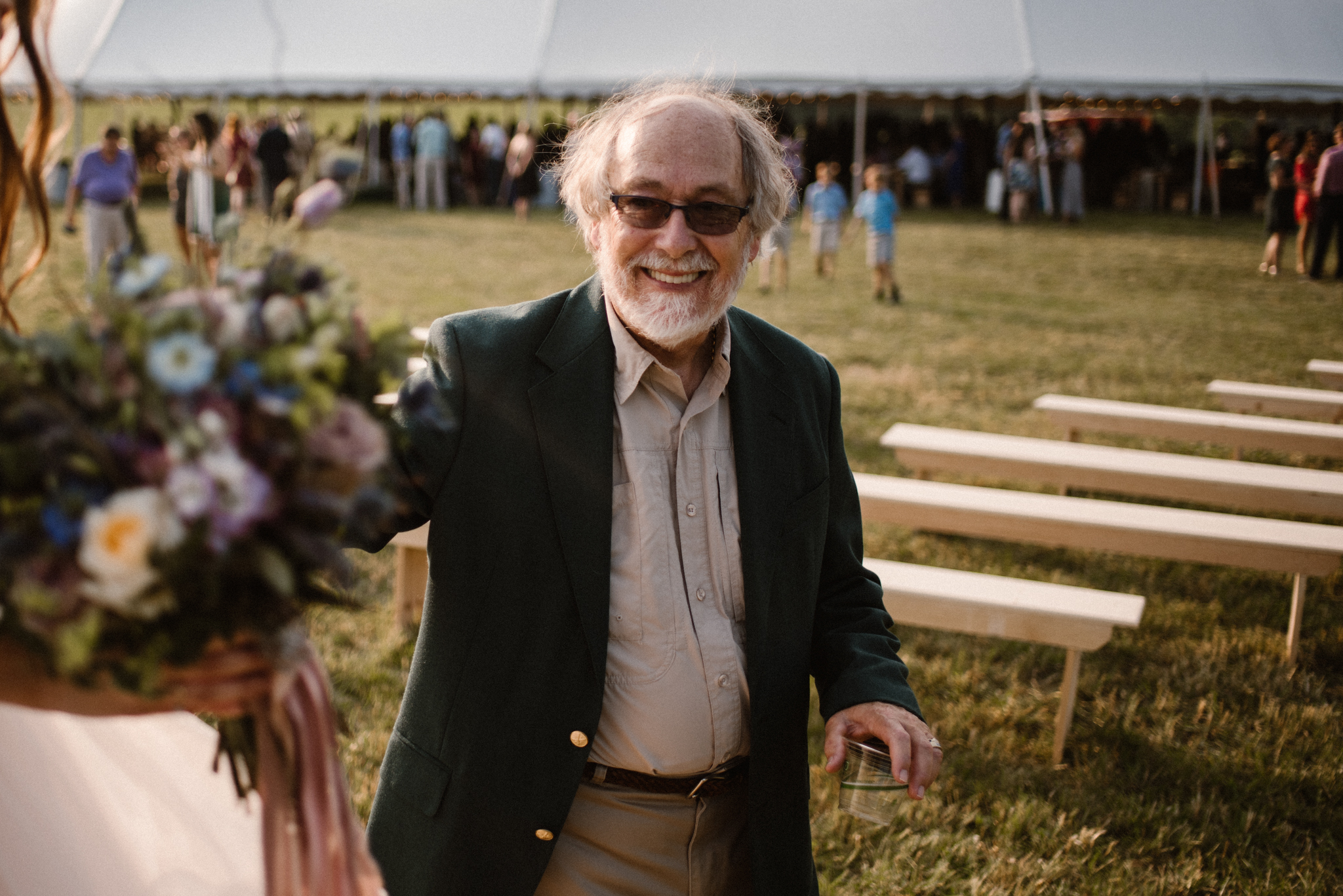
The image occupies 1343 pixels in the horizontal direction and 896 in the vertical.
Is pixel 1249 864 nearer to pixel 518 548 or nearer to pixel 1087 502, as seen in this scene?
pixel 1087 502

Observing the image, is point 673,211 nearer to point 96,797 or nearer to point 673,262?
point 673,262

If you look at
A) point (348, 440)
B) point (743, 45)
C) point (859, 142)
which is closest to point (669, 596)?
point (348, 440)

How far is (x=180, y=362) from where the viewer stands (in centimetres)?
89

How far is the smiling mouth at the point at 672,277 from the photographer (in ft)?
6.79

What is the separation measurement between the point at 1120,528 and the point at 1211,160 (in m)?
18.2

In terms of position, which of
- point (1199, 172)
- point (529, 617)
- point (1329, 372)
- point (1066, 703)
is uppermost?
point (1199, 172)

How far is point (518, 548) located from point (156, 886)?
0.74m

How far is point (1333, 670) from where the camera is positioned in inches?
173

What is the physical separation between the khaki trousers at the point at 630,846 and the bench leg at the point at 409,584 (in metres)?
2.50

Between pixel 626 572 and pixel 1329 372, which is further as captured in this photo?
pixel 1329 372

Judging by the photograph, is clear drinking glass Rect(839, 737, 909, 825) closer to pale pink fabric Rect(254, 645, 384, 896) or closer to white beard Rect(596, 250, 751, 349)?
white beard Rect(596, 250, 751, 349)

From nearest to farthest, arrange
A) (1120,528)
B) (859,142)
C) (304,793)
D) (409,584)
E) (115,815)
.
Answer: (304,793) < (115,815) < (409,584) < (1120,528) < (859,142)

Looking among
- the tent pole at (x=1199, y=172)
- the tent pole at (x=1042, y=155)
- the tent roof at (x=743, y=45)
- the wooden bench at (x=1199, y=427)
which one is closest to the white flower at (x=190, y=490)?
the wooden bench at (x=1199, y=427)

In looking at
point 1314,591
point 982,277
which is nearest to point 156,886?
point 1314,591
